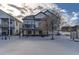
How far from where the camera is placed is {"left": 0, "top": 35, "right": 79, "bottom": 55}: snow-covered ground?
5.54 meters

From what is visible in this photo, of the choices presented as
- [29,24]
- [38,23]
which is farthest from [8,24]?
[38,23]

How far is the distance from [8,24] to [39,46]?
0.80 metres

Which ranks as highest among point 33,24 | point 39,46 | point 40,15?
point 40,15

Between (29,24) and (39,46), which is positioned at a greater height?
(29,24)

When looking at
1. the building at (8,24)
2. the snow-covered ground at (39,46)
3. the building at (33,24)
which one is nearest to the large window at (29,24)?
the building at (33,24)

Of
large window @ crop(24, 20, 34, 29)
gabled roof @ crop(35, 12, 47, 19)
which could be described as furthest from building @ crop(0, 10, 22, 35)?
gabled roof @ crop(35, 12, 47, 19)

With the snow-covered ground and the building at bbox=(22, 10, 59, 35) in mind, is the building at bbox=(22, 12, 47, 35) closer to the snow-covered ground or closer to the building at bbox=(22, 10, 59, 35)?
the building at bbox=(22, 10, 59, 35)

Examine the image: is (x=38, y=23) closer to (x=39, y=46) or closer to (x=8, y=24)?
(x=39, y=46)

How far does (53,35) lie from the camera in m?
5.77

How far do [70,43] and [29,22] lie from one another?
0.97 m

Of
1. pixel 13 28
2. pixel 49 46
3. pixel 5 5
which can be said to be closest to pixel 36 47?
pixel 49 46

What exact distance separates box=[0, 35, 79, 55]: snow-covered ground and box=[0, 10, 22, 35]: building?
16cm

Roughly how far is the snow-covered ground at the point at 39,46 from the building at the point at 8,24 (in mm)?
165

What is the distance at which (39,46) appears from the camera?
564 cm
